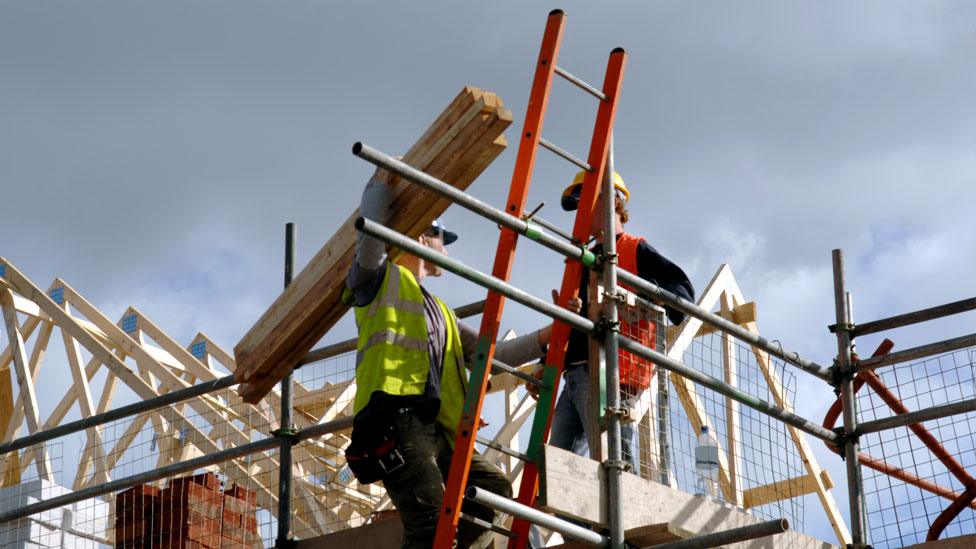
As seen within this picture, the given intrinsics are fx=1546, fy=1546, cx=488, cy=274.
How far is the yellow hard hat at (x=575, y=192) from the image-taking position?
9.26m

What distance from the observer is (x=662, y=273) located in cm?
859

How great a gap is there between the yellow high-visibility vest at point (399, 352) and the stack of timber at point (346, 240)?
321 millimetres

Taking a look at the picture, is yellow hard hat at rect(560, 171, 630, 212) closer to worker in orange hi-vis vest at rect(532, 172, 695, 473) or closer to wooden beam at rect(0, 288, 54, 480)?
worker in orange hi-vis vest at rect(532, 172, 695, 473)

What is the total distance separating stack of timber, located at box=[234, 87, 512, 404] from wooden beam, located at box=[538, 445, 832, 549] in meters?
1.34

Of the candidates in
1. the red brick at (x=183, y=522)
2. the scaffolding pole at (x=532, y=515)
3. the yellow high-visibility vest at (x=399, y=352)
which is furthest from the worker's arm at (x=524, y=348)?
the red brick at (x=183, y=522)

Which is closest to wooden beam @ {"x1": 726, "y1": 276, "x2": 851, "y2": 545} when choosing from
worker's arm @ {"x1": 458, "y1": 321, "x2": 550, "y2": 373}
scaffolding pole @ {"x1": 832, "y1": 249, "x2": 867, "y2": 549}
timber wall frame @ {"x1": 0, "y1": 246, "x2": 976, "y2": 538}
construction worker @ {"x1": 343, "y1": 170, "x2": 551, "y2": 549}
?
timber wall frame @ {"x1": 0, "y1": 246, "x2": 976, "y2": 538}

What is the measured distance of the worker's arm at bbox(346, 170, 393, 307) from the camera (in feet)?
22.4

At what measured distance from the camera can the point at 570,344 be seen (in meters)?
8.59

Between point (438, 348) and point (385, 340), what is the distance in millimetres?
323

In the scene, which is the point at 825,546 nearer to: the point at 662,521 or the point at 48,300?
the point at 662,521

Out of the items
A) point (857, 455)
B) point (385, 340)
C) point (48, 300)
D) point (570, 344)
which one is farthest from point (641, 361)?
point (48, 300)

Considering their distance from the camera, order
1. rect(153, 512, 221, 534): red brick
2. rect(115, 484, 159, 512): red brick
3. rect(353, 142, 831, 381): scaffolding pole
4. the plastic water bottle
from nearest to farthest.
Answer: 1. rect(353, 142, 831, 381): scaffolding pole
2. the plastic water bottle
3. rect(153, 512, 221, 534): red brick
4. rect(115, 484, 159, 512): red brick

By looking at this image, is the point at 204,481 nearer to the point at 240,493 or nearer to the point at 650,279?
the point at 240,493

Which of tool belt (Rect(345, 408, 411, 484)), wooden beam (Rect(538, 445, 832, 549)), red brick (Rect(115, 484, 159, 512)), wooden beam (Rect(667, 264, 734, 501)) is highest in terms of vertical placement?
wooden beam (Rect(667, 264, 734, 501))
